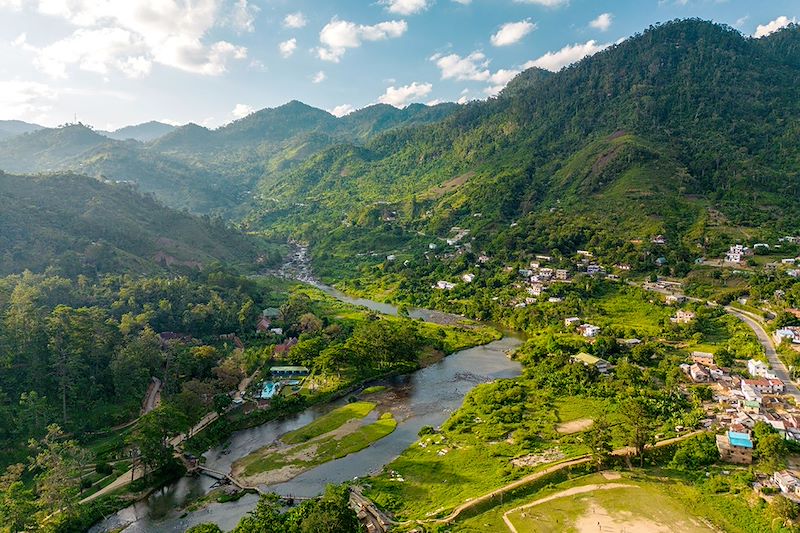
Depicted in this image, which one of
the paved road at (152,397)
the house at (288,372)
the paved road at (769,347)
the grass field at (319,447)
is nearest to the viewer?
the grass field at (319,447)

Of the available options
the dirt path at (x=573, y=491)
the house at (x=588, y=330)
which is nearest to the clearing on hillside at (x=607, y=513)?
the dirt path at (x=573, y=491)

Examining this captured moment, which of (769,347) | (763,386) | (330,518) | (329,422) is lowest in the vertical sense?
(769,347)

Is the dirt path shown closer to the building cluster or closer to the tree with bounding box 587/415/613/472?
the tree with bounding box 587/415/613/472

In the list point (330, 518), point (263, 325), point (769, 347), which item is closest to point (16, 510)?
point (330, 518)

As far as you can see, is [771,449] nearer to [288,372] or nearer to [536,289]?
[288,372]

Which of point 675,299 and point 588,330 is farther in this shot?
point 675,299

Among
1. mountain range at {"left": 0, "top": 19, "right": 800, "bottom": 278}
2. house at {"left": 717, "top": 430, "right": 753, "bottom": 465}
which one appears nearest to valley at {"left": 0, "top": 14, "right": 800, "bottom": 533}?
house at {"left": 717, "top": 430, "right": 753, "bottom": 465}

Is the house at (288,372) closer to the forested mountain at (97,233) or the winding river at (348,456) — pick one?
the winding river at (348,456)
